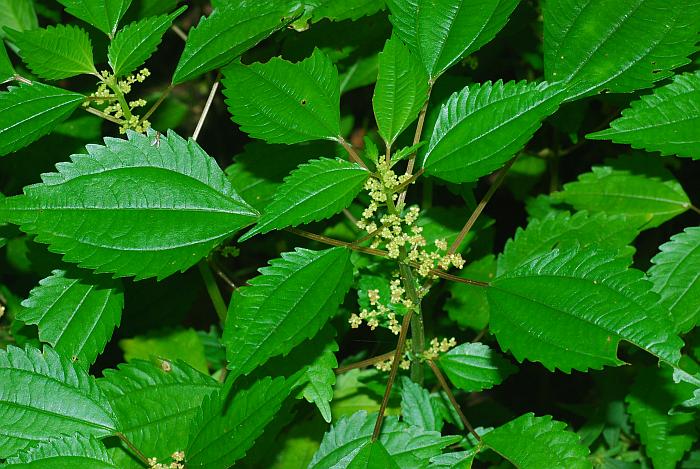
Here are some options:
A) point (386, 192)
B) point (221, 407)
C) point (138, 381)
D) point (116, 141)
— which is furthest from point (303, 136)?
point (138, 381)

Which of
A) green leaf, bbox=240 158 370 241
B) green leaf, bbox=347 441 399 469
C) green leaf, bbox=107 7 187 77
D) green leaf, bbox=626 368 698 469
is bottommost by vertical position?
green leaf, bbox=626 368 698 469

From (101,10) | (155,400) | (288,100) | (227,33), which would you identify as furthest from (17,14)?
(155,400)

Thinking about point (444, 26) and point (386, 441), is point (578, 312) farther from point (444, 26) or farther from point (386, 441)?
point (444, 26)

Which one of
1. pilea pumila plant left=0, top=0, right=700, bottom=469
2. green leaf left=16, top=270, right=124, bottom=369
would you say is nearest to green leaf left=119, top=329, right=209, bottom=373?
pilea pumila plant left=0, top=0, right=700, bottom=469

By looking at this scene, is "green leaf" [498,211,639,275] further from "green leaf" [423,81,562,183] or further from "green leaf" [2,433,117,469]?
"green leaf" [2,433,117,469]

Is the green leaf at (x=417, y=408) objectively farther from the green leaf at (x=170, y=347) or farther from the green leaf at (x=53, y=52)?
the green leaf at (x=53, y=52)

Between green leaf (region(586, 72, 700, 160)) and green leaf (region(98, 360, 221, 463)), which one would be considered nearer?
green leaf (region(586, 72, 700, 160))
